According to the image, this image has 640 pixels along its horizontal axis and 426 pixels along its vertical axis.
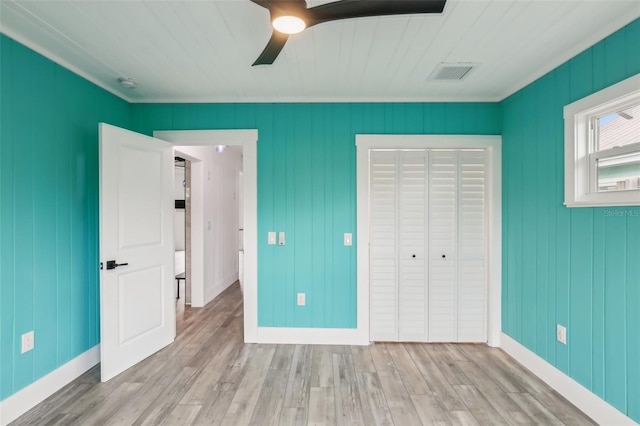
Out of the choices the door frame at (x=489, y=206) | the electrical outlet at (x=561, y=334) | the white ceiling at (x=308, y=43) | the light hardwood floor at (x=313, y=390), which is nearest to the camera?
the white ceiling at (x=308, y=43)

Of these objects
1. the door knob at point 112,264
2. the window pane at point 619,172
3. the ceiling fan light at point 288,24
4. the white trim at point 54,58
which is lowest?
the door knob at point 112,264

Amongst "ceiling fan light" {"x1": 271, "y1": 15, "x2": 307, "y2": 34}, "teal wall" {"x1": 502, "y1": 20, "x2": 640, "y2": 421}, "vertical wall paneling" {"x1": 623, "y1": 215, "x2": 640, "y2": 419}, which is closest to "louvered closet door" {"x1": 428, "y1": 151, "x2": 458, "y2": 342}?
"teal wall" {"x1": 502, "y1": 20, "x2": 640, "y2": 421}

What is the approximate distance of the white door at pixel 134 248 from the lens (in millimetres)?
2340

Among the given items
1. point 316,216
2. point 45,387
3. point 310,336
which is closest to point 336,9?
point 316,216

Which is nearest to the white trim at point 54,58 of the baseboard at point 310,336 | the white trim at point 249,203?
the white trim at point 249,203

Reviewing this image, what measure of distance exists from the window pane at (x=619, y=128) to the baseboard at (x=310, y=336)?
2.47 meters

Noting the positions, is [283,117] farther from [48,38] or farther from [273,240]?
[48,38]

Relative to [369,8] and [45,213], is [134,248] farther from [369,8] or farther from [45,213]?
[369,8]

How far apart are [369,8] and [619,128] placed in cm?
181

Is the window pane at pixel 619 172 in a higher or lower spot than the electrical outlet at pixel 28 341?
higher

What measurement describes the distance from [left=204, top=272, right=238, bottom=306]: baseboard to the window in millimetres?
4239

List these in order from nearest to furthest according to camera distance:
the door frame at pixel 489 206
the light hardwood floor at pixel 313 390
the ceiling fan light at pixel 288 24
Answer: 1. the ceiling fan light at pixel 288 24
2. the light hardwood floor at pixel 313 390
3. the door frame at pixel 489 206

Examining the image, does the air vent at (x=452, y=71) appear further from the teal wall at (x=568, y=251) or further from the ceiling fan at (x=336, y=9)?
the ceiling fan at (x=336, y=9)

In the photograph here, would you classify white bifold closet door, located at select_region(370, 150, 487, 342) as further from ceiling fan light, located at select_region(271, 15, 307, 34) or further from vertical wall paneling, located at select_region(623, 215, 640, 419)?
ceiling fan light, located at select_region(271, 15, 307, 34)
